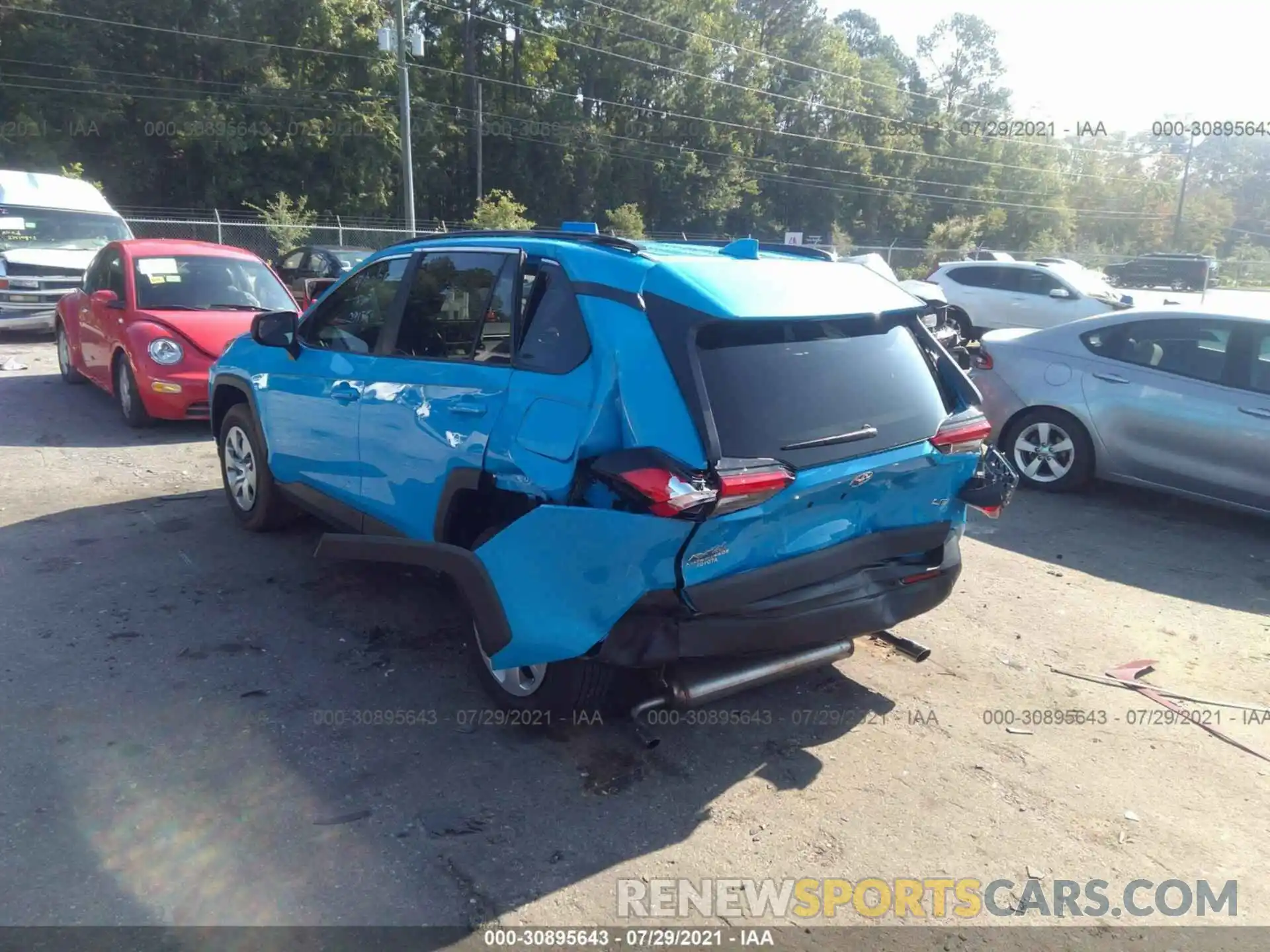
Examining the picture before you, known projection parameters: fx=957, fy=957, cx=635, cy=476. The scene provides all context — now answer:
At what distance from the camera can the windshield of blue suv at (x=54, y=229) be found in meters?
13.8

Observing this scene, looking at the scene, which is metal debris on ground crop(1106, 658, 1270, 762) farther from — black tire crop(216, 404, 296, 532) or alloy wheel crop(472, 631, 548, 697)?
black tire crop(216, 404, 296, 532)

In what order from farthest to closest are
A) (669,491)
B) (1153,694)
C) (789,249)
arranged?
(1153,694) → (789,249) → (669,491)

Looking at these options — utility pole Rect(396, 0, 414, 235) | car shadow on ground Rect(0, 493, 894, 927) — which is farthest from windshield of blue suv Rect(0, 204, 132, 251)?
car shadow on ground Rect(0, 493, 894, 927)

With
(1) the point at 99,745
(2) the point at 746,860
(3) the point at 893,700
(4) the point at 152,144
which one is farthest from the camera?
(4) the point at 152,144

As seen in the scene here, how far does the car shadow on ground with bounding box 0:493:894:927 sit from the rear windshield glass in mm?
1328

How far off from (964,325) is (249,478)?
14.1m

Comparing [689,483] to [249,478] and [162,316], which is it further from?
[162,316]

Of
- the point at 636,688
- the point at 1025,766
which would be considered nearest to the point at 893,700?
the point at 1025,766

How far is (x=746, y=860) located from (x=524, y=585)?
47.5 inches

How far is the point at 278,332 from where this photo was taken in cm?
538

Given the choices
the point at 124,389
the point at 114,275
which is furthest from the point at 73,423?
the point at 114,275

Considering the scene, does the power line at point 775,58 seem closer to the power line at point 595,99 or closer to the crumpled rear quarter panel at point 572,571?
the power line at point 595,99

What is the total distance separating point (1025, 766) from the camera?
387cm

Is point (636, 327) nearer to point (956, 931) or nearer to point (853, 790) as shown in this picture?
point (853, 790)
